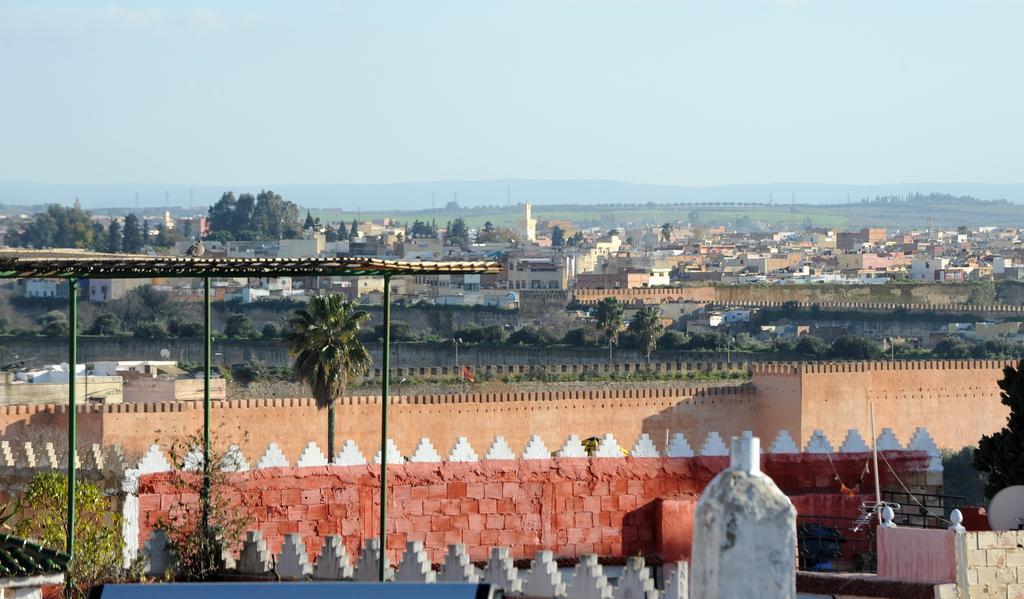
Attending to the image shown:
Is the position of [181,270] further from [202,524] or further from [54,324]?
[54,324]

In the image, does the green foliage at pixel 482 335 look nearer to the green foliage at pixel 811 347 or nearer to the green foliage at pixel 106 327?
the green foliage at pixel 811 347

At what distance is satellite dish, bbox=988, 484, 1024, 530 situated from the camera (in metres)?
10.8

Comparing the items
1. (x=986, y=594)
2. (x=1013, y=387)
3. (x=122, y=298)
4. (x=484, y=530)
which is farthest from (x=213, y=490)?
(x=122, y=298)

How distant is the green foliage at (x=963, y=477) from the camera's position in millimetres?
26422

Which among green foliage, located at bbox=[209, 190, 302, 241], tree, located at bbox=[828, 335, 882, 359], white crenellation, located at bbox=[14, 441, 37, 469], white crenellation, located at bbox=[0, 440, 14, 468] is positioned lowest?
tree, located at bbox=[828, 335, 882, 359]

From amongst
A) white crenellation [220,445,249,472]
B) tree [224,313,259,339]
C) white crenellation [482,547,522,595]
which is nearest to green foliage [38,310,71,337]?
tree [224,313,259,339]

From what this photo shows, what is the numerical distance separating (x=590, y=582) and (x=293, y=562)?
1351mm

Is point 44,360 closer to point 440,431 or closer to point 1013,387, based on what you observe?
point 440,431

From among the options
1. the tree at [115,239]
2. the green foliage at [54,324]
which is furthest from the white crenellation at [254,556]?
the tree at [115,239]

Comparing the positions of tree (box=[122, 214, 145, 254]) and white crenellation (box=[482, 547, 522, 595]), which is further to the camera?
tree (box=[122, 214, 145, 254])

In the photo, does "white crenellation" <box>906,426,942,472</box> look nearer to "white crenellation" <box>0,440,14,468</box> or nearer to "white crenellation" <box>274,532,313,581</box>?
"white crenellation" <box>274,532,313,581</box>

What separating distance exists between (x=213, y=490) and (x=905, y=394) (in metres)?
25.8

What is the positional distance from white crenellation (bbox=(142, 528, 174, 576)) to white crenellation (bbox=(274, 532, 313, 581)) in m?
0.58

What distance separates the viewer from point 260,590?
6.90m
